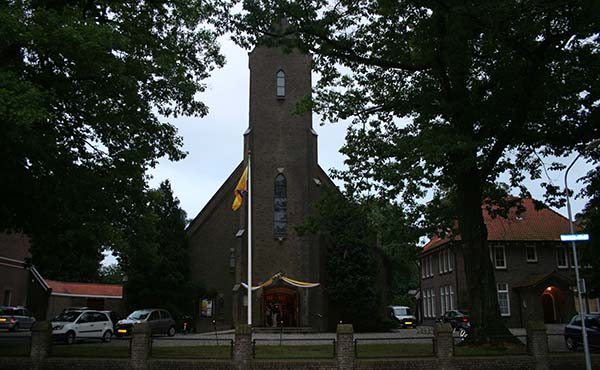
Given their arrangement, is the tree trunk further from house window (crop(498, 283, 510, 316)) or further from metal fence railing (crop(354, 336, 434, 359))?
house window (crop(498, 283, 510, 316))

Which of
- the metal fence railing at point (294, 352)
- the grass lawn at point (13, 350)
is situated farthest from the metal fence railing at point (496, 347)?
the grass lawn at point (13, 350)

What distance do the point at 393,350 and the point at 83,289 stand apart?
142ft

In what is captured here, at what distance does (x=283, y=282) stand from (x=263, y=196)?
610cm

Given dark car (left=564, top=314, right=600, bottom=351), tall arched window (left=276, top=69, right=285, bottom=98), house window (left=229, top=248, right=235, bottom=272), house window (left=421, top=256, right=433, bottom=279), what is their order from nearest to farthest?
dark car (left=564, top=314, right=600, bottom=351) → house window (left=229, top=248, right=235, bottom=272) → tall arched window (left=276, top=69, right=285, bottom=98) → house window (left=421, top=256, right=433, bottom=279)

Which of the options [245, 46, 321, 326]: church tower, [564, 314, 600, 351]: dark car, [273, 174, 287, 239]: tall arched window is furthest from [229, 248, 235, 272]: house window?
[564, 314, 600, 351]: dark car

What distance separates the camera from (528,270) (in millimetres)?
43281

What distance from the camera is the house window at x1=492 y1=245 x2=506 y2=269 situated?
43.5 meters

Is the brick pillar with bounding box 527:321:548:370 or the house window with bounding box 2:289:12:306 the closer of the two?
the brick pillar with bounding box 527:321:548:370

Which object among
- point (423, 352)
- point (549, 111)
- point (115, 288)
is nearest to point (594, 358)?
point (423, 352)

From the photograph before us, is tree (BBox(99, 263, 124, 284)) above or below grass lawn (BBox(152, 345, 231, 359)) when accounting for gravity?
above

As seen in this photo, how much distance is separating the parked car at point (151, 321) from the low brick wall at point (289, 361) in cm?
1130

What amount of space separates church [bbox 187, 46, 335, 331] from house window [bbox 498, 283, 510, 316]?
13.9 m

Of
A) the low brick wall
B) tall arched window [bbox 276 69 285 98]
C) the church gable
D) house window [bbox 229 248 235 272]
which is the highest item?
tall arched window [bbox 276 69 285 98]

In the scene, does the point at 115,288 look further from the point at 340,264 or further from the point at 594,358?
the point at 594,358
